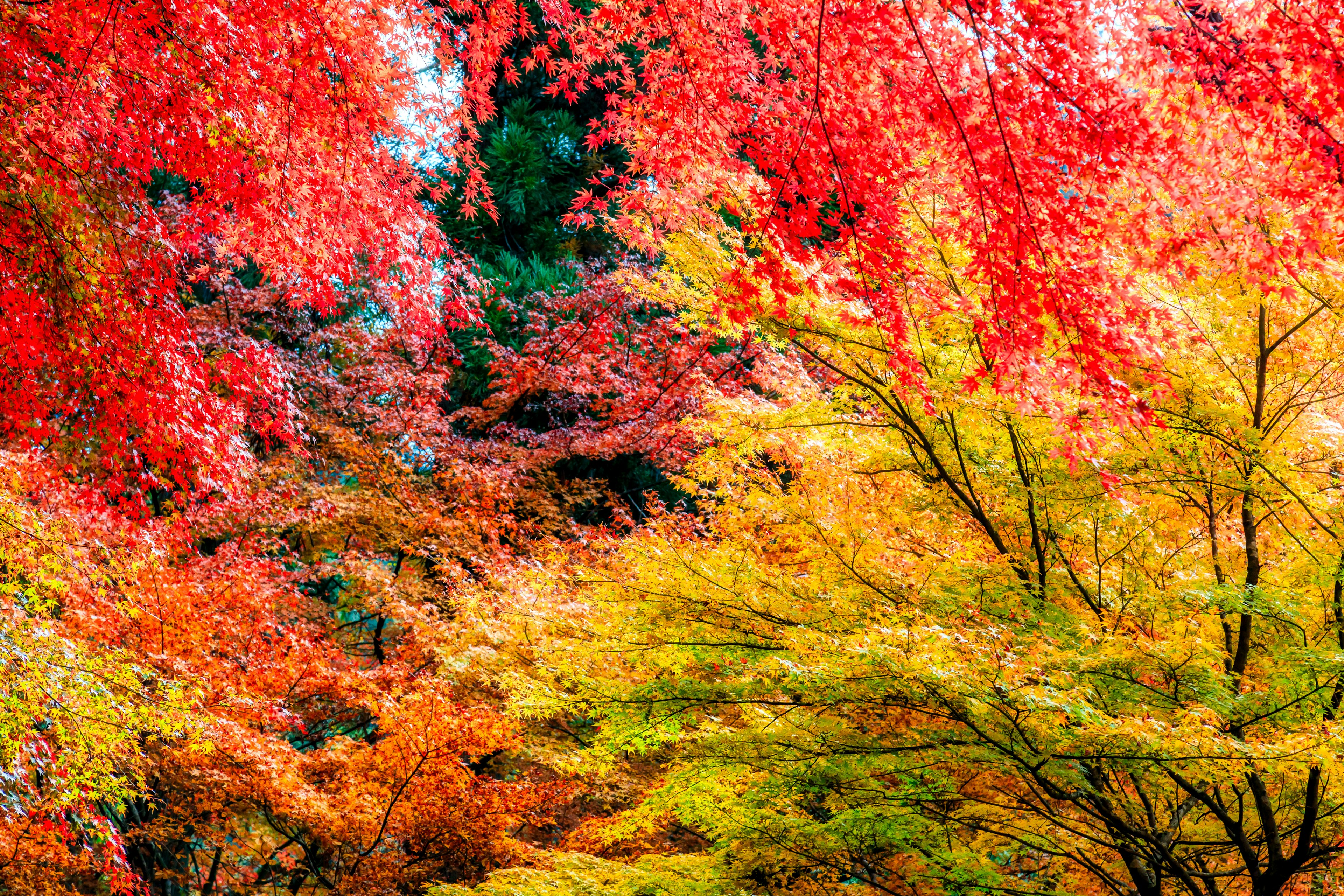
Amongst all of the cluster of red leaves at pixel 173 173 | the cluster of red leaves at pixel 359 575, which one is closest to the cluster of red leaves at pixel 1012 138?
the cluster of red leaves at pixel 173 173

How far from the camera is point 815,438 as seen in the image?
17.4ft

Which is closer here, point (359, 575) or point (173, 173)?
point (173, 173)

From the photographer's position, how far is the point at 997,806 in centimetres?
480

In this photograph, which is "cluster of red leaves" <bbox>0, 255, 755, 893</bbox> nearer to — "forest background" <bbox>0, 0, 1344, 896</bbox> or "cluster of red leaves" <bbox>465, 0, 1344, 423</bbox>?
"forest background" <bbox>0, 0, 1344, 896</bbox>

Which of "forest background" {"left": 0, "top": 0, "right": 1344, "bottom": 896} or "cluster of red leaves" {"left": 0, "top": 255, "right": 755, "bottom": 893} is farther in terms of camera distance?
"cluster of red leaves" {"left": 0, "top": 255, "right": 755, "bottom": 893}

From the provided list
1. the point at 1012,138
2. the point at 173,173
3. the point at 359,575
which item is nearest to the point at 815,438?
the point at 1012,138

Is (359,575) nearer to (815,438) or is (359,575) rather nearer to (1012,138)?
(815,438)

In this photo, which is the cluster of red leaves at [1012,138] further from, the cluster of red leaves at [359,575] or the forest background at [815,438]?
the cluster of red leaves at [359,575]

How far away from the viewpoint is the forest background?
315 cm

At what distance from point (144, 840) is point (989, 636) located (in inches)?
344

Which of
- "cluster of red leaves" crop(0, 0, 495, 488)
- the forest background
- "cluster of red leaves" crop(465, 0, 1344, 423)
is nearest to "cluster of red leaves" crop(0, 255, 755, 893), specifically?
the forest background

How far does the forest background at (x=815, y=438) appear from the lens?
3.15 metres

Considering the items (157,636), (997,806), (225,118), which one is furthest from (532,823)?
(225,118)

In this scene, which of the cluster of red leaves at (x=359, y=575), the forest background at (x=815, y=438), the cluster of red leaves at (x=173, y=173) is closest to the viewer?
the forest background at (x=815, y=438)
